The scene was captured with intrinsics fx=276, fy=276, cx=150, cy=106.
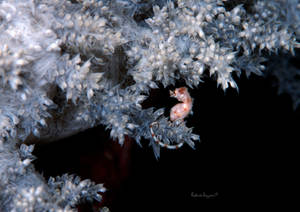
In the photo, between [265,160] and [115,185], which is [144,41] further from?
[265,160]

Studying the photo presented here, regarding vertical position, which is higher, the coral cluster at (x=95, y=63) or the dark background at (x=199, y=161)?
the coral cluster at (x=95, y=63)

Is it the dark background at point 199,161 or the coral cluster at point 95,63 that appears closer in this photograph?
the coral cluster at point 95,63

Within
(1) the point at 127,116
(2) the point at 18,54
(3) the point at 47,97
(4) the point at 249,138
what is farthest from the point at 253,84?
(2) the point at 18,54
